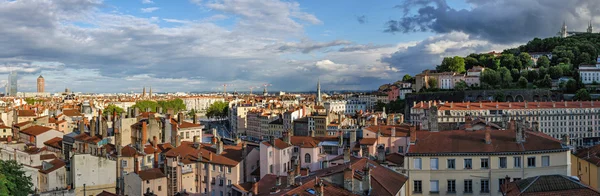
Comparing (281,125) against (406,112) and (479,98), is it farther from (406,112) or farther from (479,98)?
(479,98)

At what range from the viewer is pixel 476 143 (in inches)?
1121

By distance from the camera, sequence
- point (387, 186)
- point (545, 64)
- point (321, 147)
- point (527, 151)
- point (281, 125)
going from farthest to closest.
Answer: point (545, 64)
point (281, 125)
point (321, 147)
point (527, 151)
point (387, 186)

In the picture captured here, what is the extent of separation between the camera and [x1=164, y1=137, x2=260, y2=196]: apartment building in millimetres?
33812

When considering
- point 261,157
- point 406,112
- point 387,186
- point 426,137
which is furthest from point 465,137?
point 406,112

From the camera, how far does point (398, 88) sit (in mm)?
149875

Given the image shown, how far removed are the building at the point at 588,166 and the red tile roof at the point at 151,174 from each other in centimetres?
2535

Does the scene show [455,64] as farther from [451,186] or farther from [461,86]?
[451,186]

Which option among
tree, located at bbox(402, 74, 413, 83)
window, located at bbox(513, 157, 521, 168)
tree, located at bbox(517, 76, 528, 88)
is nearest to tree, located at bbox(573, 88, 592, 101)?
tree, located at bbox(517, 76, 528, 88)

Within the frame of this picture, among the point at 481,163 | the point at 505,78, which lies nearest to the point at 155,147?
the point at 481,163

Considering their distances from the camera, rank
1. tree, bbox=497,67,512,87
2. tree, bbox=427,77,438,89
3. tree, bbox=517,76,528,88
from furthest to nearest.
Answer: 1. tree, bbox=427,77,438,89
2. tree, bbox=497,67,512,87
3. tree, bbox=517,76,528,88

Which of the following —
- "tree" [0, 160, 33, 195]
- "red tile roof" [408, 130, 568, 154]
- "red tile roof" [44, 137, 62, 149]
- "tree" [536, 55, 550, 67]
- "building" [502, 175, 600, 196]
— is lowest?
"red tile roof" [44, 137, 62, 149]

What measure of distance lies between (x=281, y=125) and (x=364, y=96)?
77320mm

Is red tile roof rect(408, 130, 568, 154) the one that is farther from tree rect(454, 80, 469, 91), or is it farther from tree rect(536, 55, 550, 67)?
tree rect(536, 55, 550, 67)

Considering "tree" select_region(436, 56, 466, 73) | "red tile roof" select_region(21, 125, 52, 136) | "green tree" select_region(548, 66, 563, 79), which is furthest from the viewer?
"tree" select_region(436, 56, 466, 73)
